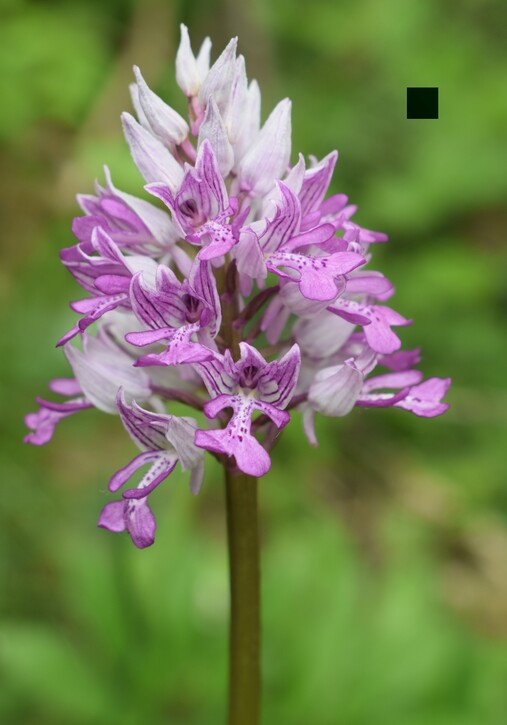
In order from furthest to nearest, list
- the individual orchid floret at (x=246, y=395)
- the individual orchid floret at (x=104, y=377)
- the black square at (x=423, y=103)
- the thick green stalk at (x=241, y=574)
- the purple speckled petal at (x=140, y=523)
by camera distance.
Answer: the black square at (x=423, y=103)
the individual orchid floret at (x=104, y=377)
the thick green stalk at (x=241, y=574)
the purple speckled petal at (x=140, y=523)
the individual orchid floret at (x=246, y=395)

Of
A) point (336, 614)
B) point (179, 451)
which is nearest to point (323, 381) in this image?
point (179, 451)

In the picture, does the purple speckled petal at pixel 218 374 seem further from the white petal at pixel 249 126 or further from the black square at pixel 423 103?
the black square at pixel 423 103

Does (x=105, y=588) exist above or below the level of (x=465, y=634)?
above

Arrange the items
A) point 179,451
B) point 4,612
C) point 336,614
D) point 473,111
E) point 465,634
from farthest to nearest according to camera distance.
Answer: point 473,111 → point 4,612 → point 465,634 → point 336,614 → point 179,451

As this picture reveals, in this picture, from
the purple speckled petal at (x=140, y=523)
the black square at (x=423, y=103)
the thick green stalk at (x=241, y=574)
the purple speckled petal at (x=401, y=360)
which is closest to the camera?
the purple speckled petal at (x=140, y=523)

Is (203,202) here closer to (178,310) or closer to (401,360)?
(178,310)

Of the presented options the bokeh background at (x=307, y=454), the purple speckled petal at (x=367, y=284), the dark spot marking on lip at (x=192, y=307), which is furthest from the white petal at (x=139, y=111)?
the bokeh background at (x=307, y=454)

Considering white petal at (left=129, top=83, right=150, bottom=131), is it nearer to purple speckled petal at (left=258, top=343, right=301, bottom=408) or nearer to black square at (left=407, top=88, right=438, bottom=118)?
purple speckled petal at (left=258, top=343, right=301, bottom=408)

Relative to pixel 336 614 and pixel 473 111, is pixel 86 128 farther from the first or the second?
pixel 336 614
